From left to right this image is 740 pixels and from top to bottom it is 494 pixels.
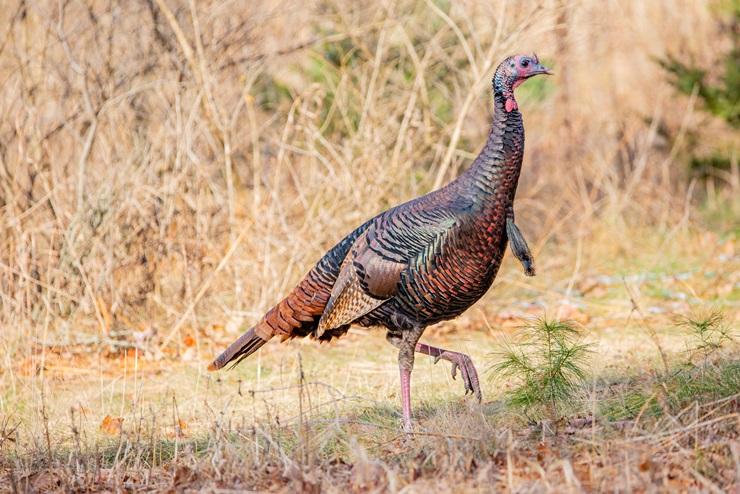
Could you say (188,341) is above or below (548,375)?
above

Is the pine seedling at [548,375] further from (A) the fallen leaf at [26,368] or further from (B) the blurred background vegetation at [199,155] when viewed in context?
(A) the fallen leaf at [26,368]

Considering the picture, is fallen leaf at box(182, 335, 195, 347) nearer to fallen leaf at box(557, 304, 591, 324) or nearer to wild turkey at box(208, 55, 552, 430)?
wild turkey at box(208, 55, 552, 430)

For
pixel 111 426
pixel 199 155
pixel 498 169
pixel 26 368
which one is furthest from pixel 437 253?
pixel 199 155

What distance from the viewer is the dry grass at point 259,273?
3.49m

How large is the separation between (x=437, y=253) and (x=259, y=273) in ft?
10.2

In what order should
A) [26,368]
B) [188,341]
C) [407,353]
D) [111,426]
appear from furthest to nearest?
1. [188,341]
2. [26,368]
3. [111,426]
4. [407,353]

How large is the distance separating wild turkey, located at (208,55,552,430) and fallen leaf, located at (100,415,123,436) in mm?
714

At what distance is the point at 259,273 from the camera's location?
6.99 metres

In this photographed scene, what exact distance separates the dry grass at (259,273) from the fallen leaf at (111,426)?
2 centimetres

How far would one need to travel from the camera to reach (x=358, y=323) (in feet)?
15.1

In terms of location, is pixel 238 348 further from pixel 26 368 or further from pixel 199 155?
pixel 199 155

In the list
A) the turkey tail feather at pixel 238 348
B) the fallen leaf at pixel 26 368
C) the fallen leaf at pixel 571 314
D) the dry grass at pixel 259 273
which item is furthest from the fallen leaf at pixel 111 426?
the fallen leaf at pixel 571 314

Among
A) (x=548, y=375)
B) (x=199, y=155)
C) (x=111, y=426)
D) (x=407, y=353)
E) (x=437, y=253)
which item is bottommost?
(x=111, y=426)

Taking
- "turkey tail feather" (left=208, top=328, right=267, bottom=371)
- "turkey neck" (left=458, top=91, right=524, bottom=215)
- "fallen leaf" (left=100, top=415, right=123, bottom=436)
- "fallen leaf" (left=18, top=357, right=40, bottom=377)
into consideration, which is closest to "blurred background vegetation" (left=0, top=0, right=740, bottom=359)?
"fallen leaf" (left=18, top=357, right=40, bottom=377)
